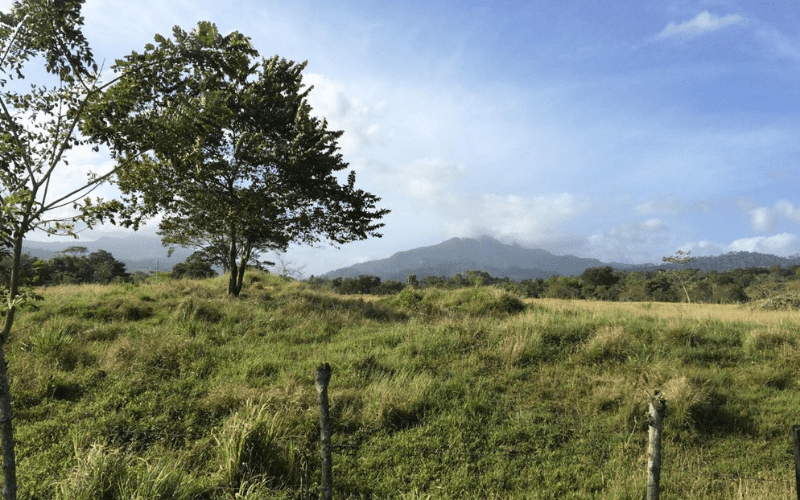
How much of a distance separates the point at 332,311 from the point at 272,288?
7.90 metres

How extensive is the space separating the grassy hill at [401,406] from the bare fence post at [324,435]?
3.09 feet

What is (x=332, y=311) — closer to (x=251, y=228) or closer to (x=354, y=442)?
(x=251, y=228)

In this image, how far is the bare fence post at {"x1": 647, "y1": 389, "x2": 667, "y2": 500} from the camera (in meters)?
4.34

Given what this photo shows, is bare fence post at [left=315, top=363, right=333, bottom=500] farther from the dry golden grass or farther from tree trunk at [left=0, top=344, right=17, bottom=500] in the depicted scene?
the dry golden grass

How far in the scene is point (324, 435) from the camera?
4566 millimetres

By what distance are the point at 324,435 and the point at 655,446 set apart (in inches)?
142

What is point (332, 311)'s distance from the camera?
14.7 meters

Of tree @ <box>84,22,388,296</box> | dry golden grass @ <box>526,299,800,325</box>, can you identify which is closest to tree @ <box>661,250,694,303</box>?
dry golden grass @ <box>526,299,800,325</box>

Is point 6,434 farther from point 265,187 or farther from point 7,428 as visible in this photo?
point 265,187

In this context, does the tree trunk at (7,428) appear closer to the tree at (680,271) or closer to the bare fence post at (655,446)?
the bare fence post at (655,446)

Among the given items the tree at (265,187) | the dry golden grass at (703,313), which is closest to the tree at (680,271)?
the dry golden grass at (703,313)

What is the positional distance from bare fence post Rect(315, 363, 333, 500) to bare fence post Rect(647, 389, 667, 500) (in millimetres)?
3398

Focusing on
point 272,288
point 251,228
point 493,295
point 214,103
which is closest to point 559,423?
point 214,103

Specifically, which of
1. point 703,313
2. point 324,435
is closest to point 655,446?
point 324,435
